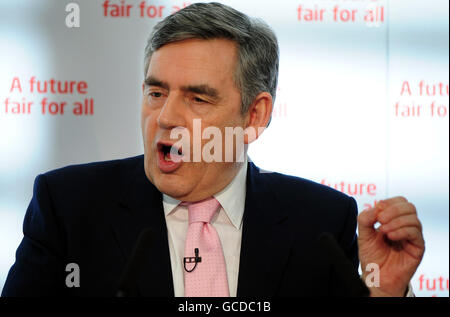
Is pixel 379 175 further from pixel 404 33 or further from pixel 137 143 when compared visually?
pixel 137 143

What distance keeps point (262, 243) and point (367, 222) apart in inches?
14.0

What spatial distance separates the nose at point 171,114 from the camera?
1.49 meters

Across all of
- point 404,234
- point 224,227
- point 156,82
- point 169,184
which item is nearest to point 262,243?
point 224,227

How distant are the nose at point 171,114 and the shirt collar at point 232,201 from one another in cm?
26

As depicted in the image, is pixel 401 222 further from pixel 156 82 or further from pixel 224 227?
pixel 156 82

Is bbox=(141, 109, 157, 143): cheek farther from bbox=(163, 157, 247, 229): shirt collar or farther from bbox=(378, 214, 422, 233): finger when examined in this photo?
bbox=(378, 214, 422, 233): finger

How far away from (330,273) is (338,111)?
969mm

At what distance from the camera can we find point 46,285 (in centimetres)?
149

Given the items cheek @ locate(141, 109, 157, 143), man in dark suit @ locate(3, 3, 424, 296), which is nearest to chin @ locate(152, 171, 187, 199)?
man in dark suit @ locate(3, 3, 424, 296)

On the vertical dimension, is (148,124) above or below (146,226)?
above

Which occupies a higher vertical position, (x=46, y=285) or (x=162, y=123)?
(x=162, y=123)

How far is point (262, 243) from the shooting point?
62.8 inches

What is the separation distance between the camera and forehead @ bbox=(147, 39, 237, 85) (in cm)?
154

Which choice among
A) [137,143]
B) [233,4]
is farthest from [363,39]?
[137,143]
